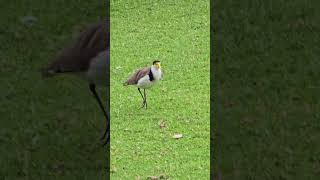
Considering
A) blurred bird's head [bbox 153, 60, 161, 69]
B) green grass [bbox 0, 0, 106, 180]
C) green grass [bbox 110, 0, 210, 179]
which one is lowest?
green grass [bbox 0, 0, 106, 180]

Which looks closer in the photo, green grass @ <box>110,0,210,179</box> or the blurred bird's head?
the blurred bird's head

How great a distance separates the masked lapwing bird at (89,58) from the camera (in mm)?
6840

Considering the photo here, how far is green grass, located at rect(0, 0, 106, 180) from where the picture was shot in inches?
298

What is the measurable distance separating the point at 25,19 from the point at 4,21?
1.26ft

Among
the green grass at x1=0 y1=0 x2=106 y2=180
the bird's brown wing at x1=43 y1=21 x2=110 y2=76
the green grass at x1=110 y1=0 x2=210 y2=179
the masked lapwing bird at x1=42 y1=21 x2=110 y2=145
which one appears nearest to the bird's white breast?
the green grass at x1=110 y1=0 x2=210 y2=179

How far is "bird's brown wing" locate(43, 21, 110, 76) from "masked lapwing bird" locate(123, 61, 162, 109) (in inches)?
41.1

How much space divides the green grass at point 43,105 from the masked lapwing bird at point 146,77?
1.69m

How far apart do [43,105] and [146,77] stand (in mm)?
4009
